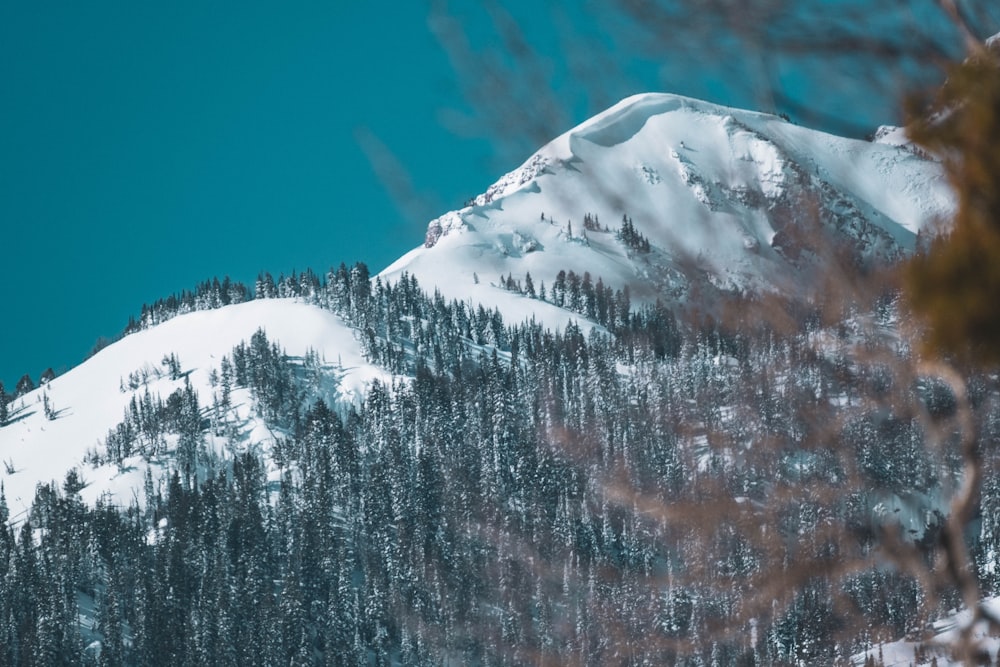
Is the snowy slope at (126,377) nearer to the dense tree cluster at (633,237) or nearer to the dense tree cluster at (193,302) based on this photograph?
the dense tree cluster at (193,302)

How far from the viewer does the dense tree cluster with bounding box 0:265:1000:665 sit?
3.49 meters

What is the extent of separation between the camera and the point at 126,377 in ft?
484

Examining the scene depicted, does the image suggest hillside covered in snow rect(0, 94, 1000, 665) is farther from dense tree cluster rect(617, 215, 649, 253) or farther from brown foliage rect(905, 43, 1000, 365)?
brown foliage rect(905, 43, 1000, 365)

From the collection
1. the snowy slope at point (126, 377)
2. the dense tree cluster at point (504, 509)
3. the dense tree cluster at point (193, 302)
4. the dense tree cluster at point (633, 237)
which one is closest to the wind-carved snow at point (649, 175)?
the dense tree cluster at point (633, 237)

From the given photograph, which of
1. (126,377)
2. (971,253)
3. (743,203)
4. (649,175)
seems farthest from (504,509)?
(971,253)

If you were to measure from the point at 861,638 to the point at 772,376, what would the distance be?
40.3 inches

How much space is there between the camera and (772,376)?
11.4 feet

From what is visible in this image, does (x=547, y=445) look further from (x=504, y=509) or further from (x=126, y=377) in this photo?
(x=126, y=377)

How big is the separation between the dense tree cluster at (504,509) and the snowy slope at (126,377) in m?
2.65

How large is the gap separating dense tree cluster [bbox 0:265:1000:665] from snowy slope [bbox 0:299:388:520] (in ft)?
8.68

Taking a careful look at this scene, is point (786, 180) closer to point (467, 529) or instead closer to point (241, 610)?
point (241, 610)

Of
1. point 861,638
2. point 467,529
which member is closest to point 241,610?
point 467,529

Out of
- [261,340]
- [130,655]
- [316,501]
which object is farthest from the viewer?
[261,340]

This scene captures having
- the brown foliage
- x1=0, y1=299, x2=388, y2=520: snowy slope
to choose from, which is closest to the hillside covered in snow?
the brown foliage
